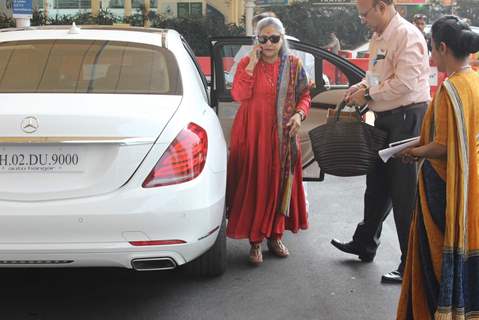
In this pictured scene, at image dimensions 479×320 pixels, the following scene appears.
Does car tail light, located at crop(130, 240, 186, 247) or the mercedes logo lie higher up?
the mercedes logo

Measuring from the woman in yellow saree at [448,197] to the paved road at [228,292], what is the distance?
747mm

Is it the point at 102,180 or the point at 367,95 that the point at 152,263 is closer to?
the point at 102,180

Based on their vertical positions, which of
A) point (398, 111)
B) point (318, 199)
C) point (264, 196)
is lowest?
point (318, 199)

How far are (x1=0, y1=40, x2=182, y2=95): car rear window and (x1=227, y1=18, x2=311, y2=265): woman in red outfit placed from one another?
71 cm

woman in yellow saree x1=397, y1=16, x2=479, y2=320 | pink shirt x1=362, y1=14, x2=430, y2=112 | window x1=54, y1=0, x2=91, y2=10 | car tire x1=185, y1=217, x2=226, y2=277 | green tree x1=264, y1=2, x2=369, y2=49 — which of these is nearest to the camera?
woman in yellow saree x1=397, y1=16, x2=479, y2=320

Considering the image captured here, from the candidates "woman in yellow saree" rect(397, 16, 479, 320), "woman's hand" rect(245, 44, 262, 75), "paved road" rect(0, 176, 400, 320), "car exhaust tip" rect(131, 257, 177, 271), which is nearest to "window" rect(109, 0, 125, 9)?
"paved road" rect(0, 176, 400, 320)

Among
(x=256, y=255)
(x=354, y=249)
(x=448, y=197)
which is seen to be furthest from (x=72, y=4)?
(x=448, y=197)

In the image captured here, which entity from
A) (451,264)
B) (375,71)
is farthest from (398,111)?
(451,264)

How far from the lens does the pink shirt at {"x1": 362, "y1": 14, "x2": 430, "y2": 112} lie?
3777 millimetres

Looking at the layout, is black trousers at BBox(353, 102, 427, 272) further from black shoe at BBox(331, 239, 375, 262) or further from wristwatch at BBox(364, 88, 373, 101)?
black shoe at BBox(331, 239, 375, 262)

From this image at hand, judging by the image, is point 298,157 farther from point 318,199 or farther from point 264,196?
point 318,199

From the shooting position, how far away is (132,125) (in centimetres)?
314

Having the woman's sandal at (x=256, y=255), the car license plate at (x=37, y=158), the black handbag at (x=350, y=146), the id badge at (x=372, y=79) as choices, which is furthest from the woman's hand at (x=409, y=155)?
the woman's sandal at (x=256, y=255)

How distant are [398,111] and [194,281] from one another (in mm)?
1673
